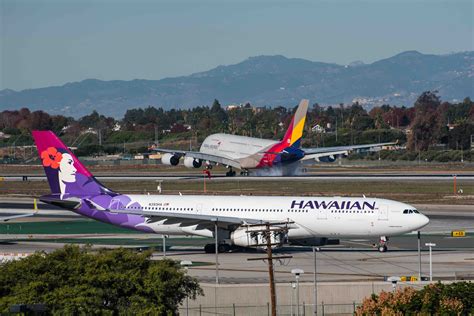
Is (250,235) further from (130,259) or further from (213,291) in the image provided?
(130,259)

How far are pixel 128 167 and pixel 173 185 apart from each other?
54.0 meters

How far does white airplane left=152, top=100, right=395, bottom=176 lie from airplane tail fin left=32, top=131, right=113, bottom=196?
202 ft

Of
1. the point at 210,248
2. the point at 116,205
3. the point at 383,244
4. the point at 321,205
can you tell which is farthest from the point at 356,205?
the point at 116,205

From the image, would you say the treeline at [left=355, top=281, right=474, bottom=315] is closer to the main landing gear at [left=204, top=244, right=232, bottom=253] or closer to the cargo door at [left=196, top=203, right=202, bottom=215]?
the main landing gear at [left=204, top=244, right=232, bottom=253]

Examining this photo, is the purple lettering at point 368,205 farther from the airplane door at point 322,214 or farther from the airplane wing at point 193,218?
the airplane wing at point 193,218

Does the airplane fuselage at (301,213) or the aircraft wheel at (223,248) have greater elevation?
the airplane fuselage at (301,213)

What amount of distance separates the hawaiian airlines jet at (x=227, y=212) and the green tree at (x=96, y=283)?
65.2ft

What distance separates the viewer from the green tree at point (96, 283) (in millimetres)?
37812

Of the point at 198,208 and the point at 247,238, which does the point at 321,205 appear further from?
the point at 198,208

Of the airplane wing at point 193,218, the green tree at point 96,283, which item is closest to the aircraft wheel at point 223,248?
the airplane wing at point 193,218

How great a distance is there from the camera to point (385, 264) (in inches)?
2323

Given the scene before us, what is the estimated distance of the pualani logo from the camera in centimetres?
6343

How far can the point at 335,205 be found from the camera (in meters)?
63.8

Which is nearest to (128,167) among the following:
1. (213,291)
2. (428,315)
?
(213,291)
